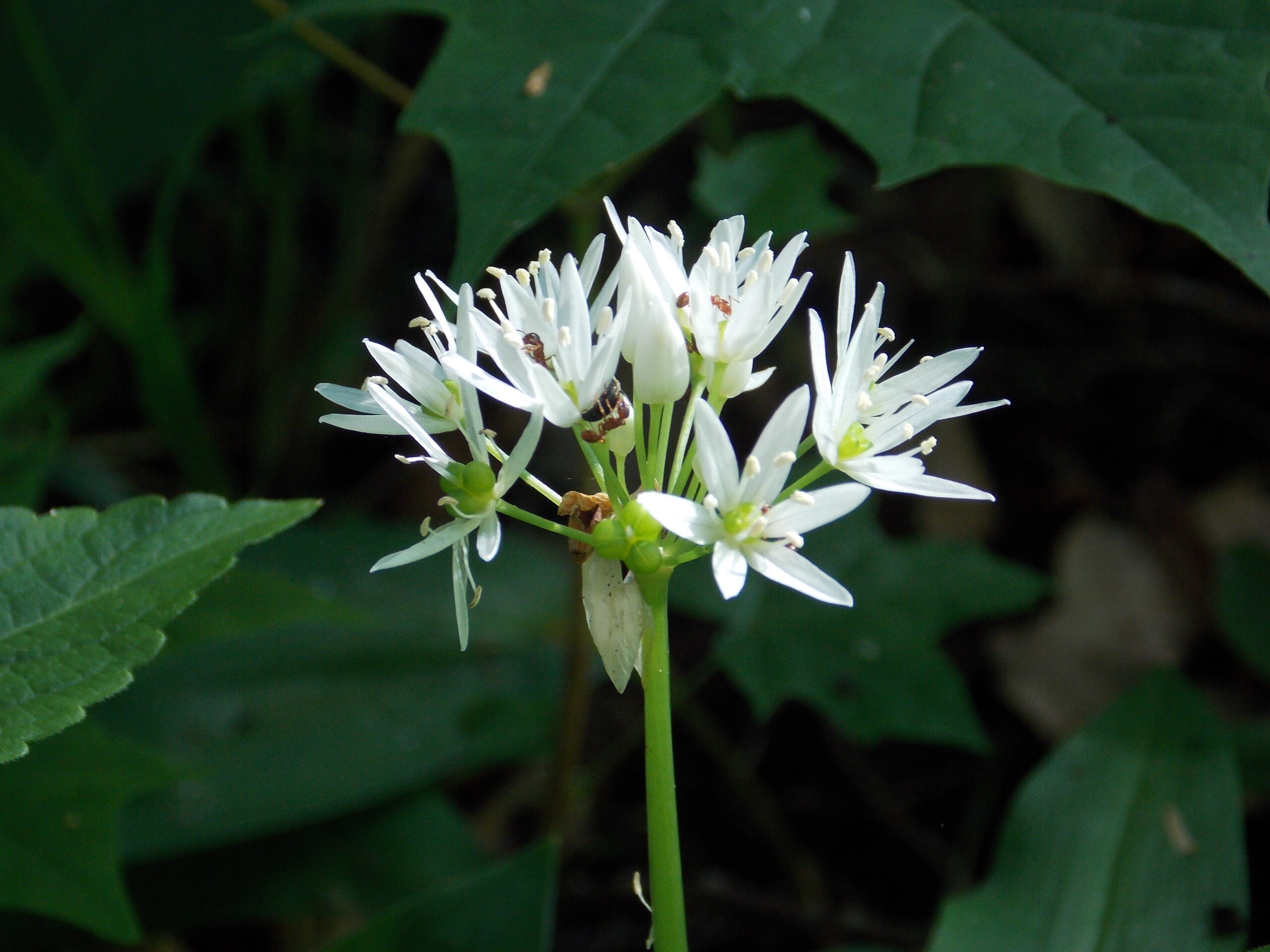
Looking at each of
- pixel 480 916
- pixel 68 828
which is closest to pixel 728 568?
pixel 480 916

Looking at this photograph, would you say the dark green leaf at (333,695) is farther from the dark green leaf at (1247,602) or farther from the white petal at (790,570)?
the dark green leaf at (1247,602)

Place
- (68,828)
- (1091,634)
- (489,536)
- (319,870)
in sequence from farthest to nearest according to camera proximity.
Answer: (1091,634), (319,870), (68,828), (489,536)

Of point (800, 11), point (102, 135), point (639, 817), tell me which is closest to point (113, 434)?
point (102, 135)

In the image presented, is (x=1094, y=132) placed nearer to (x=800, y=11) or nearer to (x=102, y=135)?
(x=800, y=11)

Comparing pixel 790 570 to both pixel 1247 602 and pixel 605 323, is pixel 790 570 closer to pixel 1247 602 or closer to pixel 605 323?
pixel 605 323

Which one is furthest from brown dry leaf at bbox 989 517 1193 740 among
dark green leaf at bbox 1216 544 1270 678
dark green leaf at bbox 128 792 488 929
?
dark green leaf at bbox 128 792 488 929

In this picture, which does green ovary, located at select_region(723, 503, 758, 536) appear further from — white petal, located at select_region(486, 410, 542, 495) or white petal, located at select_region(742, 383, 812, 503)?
white petal, located at select_region(486, 410, 542, 495)

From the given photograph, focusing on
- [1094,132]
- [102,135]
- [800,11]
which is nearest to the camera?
[1094,132]
